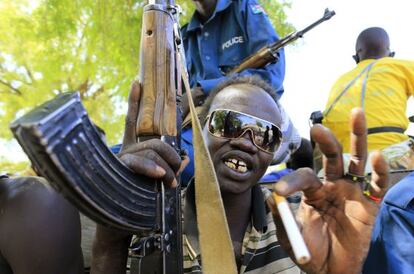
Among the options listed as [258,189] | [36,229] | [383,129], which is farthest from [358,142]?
[383,129]

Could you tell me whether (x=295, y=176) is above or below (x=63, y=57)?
below

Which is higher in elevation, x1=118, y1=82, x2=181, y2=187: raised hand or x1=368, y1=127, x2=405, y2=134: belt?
x1=118, y1=82, x2=181, y2=187: raised hand

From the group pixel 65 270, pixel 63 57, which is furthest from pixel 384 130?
pixel 63 57

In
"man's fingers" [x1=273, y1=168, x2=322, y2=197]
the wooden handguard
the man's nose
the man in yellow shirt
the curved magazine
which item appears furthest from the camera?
the man in yellow shirt

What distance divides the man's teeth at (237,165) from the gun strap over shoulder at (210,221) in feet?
1.90

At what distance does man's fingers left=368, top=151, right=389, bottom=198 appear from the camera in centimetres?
123

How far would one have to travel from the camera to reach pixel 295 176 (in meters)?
1.24

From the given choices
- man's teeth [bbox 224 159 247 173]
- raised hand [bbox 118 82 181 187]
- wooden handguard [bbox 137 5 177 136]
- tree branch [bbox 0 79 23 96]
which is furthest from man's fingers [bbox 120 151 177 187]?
tree branch [bbox 0 79 23 96]

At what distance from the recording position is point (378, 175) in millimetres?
1254

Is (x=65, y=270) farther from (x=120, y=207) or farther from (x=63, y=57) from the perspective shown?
(x=63, y=57)

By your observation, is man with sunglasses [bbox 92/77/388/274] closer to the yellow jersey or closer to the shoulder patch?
the shoulder patch

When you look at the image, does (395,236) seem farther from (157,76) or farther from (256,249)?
(157,76)

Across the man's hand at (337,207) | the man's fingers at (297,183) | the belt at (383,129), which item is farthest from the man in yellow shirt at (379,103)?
the man's fingers at (297,183)

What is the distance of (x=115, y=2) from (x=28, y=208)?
7.23m
